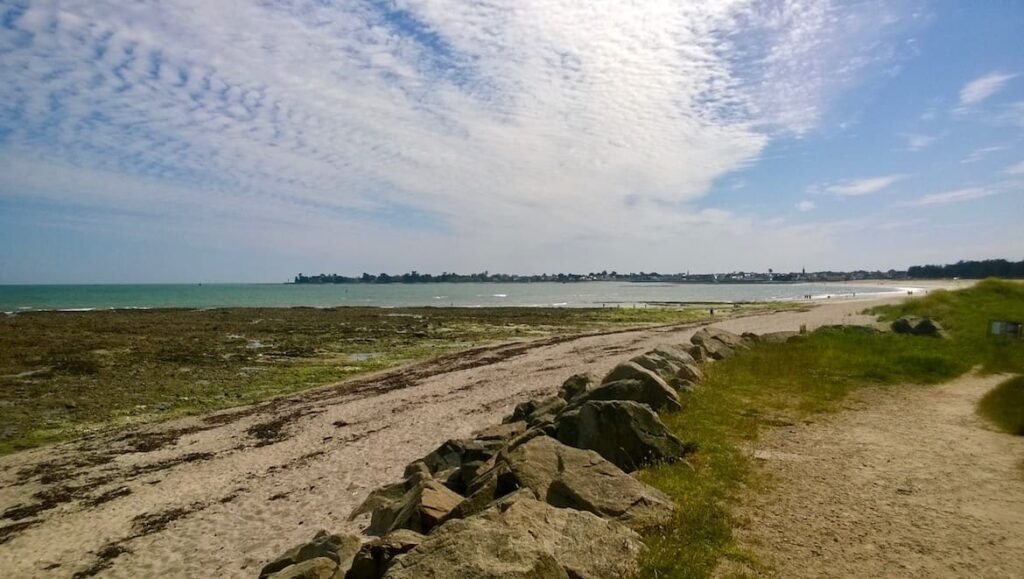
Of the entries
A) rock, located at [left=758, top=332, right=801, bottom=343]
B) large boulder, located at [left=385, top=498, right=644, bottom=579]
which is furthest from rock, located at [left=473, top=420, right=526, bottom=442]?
rock, located at [left=758, top=332, right=801, bottom=343]

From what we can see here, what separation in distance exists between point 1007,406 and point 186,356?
41.0m

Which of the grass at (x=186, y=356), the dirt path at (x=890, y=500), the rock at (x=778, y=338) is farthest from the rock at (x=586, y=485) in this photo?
the rock at (x=778, y=338)

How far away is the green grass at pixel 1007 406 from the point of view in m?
12.8

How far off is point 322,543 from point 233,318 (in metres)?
67.5

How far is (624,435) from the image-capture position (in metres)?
10.3

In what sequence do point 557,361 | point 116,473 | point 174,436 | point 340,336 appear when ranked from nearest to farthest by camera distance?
point 116,473 < point 174,436 < point 557,361 < point 340,336

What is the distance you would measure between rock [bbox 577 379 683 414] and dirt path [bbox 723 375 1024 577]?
2365mm

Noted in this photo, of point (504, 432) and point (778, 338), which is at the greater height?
point (778, 338)

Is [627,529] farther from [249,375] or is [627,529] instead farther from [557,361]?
[249,375]

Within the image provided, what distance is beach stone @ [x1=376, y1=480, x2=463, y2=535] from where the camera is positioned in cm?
797

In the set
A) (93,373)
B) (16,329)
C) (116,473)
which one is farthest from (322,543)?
(16,329)

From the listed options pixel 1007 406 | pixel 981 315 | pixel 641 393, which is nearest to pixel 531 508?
pixel 641 393

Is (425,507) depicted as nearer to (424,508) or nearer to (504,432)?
(424,508)

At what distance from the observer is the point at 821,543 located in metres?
7.24
